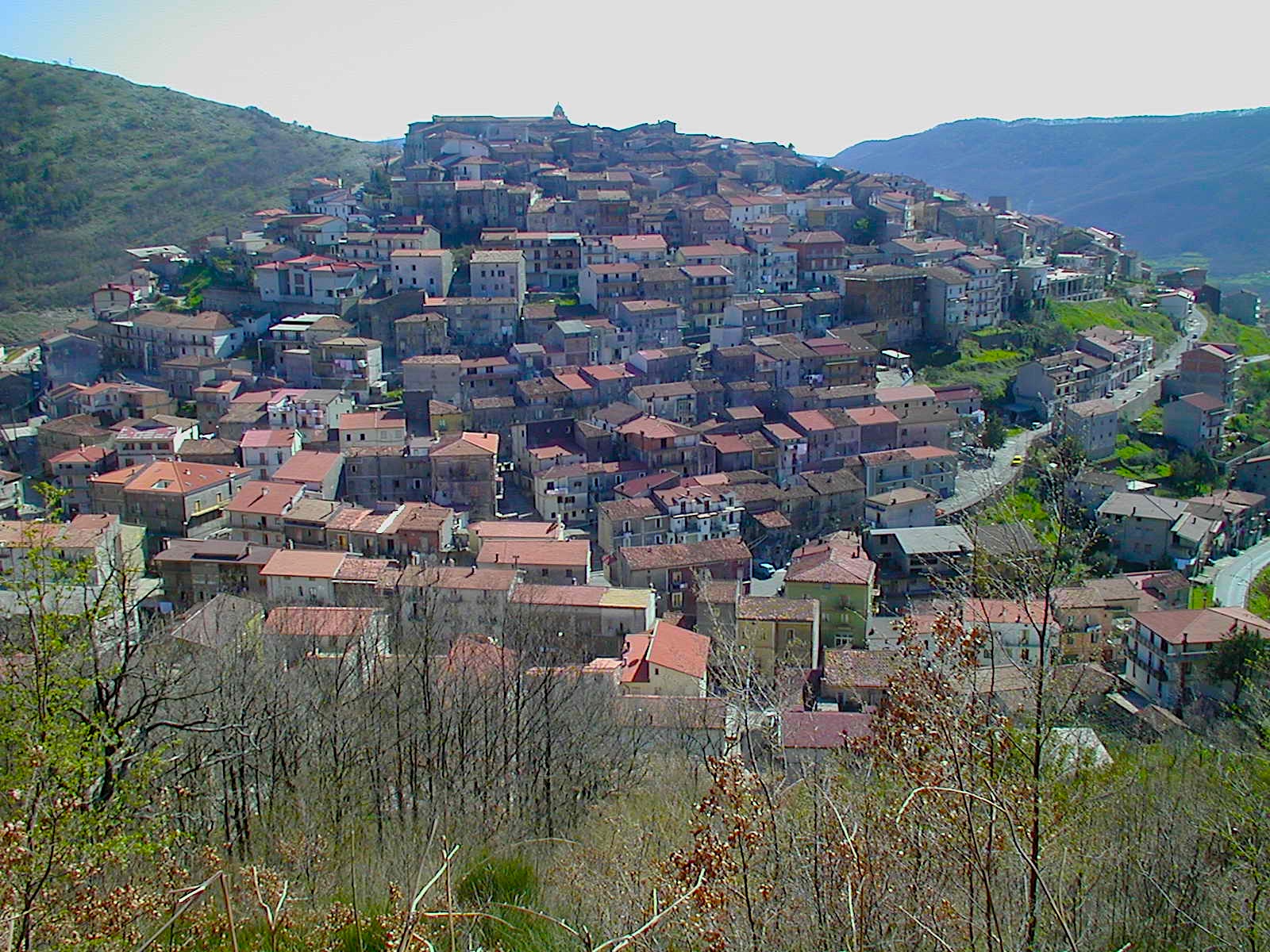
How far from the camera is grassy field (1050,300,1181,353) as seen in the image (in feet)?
95.7

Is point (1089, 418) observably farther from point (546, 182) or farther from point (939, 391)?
point (546, 182)

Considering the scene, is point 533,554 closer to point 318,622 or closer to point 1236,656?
point 318,622

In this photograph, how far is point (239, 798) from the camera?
25.2 feet

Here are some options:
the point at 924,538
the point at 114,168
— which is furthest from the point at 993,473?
the point at 114,168

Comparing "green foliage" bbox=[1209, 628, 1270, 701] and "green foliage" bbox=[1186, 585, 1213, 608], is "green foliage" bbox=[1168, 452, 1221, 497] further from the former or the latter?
"green foliage" bbox=[1209, 628, 1270, 701]

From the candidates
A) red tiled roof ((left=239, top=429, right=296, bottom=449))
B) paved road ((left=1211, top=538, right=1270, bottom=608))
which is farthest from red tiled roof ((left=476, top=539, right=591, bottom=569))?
paved road ((left=1211, top=538, right=1270, bottom=608))

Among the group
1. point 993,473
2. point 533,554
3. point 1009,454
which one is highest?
point 1009,454

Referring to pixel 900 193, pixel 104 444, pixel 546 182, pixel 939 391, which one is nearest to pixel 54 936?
pixel 104 444

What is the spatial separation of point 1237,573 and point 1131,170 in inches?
3064

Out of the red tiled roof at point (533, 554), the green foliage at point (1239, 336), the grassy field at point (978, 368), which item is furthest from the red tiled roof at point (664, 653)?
the green foliage at point (1239, 336)

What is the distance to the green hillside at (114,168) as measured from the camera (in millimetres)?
42562

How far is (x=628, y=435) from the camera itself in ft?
64.8

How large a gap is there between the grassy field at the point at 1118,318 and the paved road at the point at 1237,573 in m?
9.97

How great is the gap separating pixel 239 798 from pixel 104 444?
548 inches
